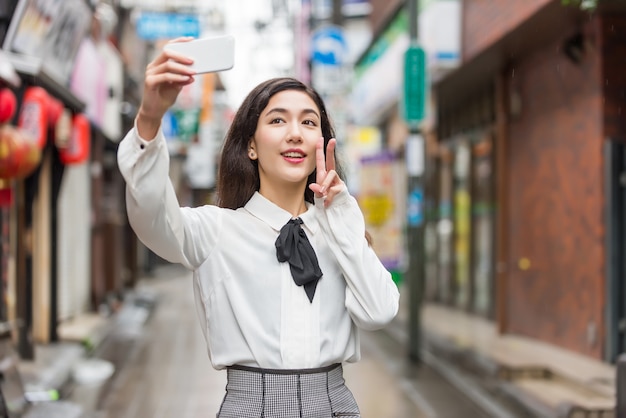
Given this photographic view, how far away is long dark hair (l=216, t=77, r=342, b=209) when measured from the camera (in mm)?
3010

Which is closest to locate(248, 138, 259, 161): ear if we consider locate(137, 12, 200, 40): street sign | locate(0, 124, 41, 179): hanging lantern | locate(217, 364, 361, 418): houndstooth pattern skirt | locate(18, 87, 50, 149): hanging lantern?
locate(217, 364, 361, 418): houndstooth pattern skirt

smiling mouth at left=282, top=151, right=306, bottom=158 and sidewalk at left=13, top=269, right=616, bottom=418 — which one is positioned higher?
smiling mouth at left=282, top=151, right=306, bottom=158

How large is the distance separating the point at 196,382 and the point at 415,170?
4280mm

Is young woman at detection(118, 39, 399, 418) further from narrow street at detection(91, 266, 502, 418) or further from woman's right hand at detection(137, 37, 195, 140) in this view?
narrow street at detection(91, 266, 502, 418)

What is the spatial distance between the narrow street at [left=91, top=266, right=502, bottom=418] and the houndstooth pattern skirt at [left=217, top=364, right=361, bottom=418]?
5.48m

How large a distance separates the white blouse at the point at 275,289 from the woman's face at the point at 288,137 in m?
0.15

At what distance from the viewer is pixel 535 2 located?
10.3 meters

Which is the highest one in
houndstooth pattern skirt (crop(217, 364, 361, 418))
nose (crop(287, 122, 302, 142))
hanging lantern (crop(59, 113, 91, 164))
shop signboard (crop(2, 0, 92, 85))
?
shop signboard (crop(2, 0, 92, 85))

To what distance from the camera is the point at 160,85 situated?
2.45 m

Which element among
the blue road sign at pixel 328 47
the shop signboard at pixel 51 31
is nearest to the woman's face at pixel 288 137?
the shop signboard at pixel 51 31

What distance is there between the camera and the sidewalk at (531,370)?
8.10m

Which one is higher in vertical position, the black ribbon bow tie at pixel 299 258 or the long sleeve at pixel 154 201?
the long sleeve at pixel 154 201

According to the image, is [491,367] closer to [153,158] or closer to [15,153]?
[15,153]

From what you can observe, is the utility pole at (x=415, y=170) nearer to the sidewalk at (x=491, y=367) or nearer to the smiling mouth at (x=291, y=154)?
the sidewalk at (x=491, y=367)
